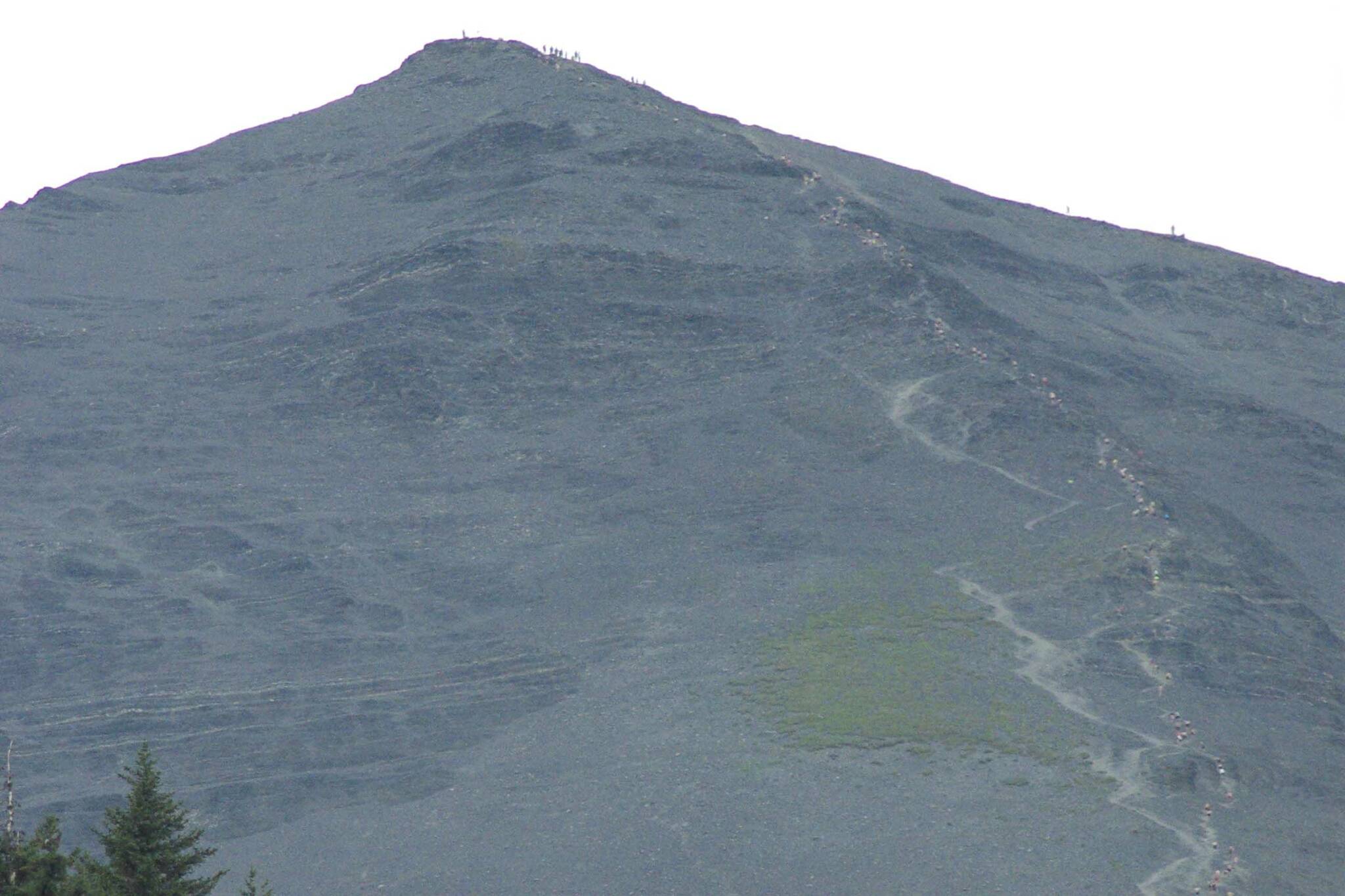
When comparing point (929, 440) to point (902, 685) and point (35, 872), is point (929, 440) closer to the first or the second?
point (902, 685)

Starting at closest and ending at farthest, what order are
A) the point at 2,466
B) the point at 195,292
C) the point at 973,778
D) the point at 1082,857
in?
the point at 1082,857 < the point at 973,778 < the point at 2,466 < the point at 195,292

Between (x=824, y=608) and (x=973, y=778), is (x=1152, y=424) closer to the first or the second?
(x=824, y=608)

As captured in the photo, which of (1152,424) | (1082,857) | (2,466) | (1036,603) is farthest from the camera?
(1152,424)

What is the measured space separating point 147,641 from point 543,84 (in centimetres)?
4210

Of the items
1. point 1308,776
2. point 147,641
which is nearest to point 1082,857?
point 1308,776

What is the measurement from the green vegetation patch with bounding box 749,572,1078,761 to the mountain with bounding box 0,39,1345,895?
122 millimetres

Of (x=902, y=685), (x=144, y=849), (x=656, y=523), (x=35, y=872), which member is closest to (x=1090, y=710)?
(x=902, y=685)

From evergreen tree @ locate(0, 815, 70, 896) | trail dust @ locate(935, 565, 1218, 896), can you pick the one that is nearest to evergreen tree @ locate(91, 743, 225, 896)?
evergreen tree @ locate(0, 815, 70, 896)

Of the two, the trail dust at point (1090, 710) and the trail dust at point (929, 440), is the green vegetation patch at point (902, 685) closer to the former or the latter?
the trail dust at point (1090, 710)

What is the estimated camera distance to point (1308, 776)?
34812 millimetres

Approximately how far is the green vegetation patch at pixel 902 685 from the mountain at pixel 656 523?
122mm

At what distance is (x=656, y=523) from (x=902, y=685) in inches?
437

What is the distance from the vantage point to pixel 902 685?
1463 inches

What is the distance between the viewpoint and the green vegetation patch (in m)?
35.1
